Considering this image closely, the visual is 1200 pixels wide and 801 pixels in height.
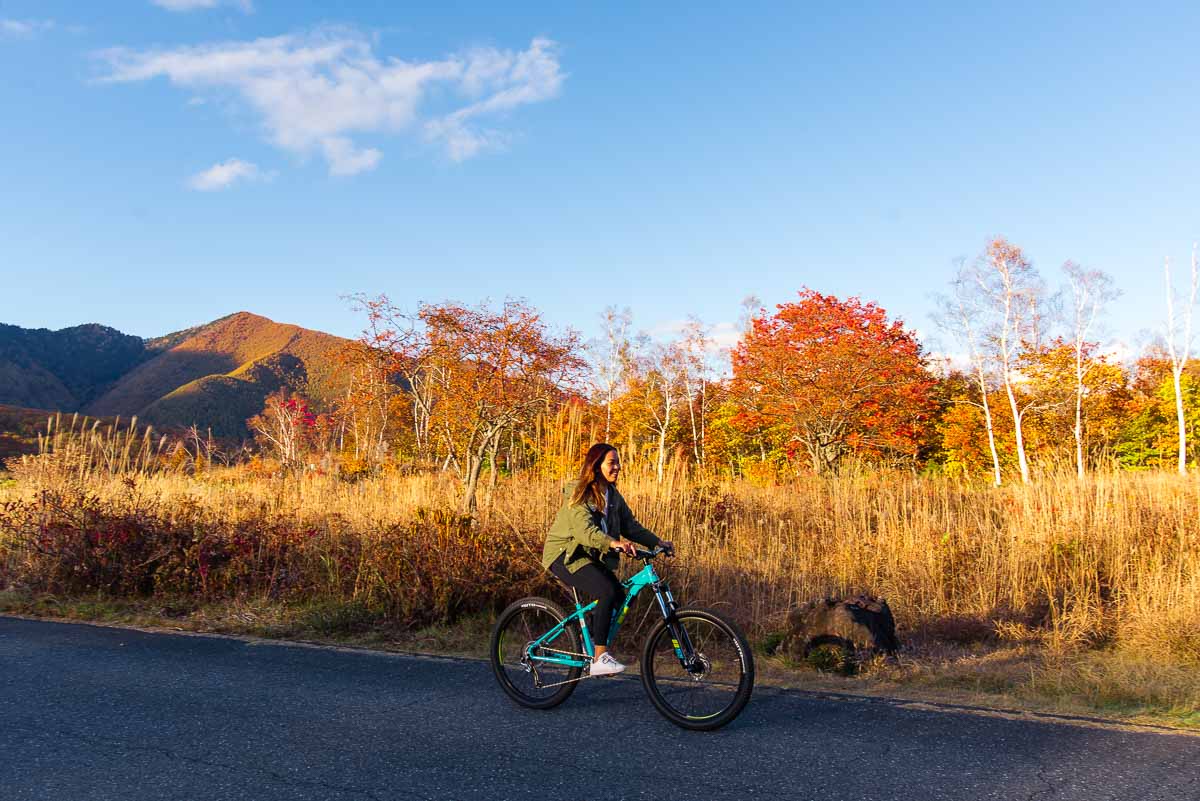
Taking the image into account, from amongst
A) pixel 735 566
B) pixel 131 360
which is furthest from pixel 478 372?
pixel 131 360

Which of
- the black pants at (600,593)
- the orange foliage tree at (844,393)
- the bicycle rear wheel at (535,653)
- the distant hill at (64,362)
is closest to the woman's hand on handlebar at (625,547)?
the black pants at (600,593)

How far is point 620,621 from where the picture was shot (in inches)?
213

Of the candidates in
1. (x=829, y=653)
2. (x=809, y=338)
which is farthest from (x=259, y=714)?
(x=809, y=338)

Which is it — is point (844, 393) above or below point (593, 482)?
above

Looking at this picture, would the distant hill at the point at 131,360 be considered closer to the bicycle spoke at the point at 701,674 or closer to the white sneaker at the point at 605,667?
the white sneaker at the point at 605,667

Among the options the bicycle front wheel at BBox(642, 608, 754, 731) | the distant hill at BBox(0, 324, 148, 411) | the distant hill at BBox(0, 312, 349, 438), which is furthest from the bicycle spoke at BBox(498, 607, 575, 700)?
the distant hill at BBox(0, 324, 148, 411)

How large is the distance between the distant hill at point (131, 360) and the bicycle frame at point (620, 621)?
99.6 metres

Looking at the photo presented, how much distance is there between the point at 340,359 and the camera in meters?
16.0

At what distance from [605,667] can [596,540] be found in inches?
32.2

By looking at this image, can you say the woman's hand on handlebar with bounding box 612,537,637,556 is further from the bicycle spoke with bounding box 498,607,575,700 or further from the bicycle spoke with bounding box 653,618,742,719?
the bicycle spoke with bounding box 498,607,575,700

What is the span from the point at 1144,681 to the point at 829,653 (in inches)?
88.6

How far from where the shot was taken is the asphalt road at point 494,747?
401 cm

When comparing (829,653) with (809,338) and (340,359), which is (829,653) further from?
(809,338)

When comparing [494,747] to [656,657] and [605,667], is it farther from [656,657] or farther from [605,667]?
[656,657]
